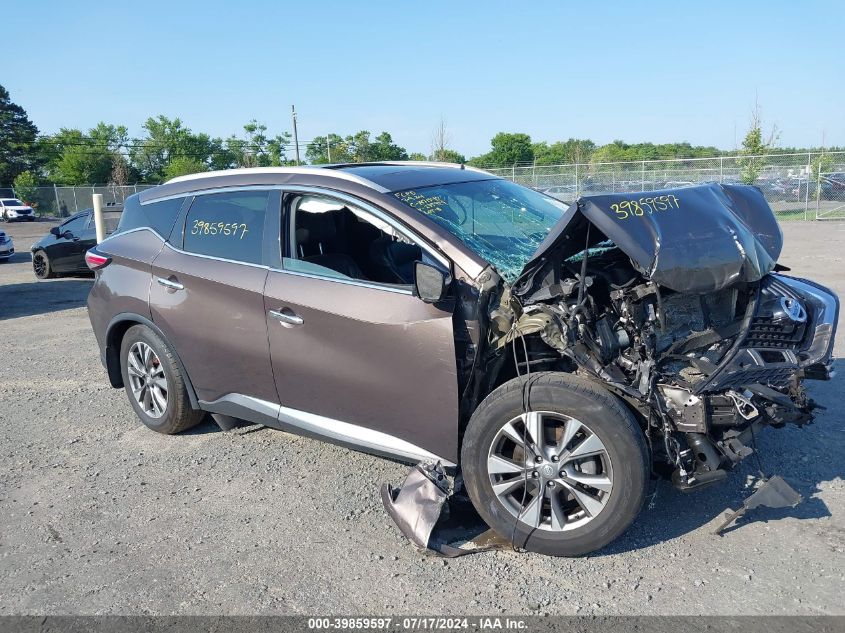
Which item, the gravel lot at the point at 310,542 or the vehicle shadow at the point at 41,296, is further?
the vehicle shadow at the point at 41,296

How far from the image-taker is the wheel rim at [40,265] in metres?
15.5

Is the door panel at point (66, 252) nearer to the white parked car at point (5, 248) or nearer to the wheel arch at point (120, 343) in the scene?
the white parked car at point (5, 248)

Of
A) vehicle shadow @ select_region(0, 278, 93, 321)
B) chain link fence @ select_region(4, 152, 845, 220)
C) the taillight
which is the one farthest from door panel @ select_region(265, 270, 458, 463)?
chain link fence @ select_region(4, 152, 845, 220)

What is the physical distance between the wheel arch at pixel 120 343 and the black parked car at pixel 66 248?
1054 centimetres

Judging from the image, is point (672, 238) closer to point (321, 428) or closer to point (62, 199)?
point (321, 428)

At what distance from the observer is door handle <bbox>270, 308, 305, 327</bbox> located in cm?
418

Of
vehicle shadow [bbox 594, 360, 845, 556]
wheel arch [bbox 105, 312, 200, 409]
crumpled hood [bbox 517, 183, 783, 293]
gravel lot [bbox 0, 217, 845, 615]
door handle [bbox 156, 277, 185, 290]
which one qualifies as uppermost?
crumpled hood [bbox 517, 183, 783, 293]

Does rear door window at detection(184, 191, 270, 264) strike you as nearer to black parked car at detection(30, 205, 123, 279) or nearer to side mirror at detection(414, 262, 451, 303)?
side mirror at detection(414, 262, 451, 303)

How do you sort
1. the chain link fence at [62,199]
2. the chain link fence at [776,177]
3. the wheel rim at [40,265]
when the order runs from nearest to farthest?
the wheel rim at [40,265]
the chain link fence at [776,177]
the chain link fence at [62,199]

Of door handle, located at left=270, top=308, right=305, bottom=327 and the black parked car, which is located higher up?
door handle, located at left=270, top=308, right=305, bottom=327

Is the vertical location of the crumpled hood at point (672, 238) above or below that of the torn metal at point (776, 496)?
above

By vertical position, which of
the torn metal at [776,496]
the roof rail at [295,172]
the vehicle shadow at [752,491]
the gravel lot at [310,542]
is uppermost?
the roof rail at [295,172]

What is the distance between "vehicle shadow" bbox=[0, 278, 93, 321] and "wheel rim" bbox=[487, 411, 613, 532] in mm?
10023

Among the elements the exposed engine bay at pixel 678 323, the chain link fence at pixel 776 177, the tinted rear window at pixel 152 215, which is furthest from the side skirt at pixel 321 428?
the chain link fence at pixel 776 177
